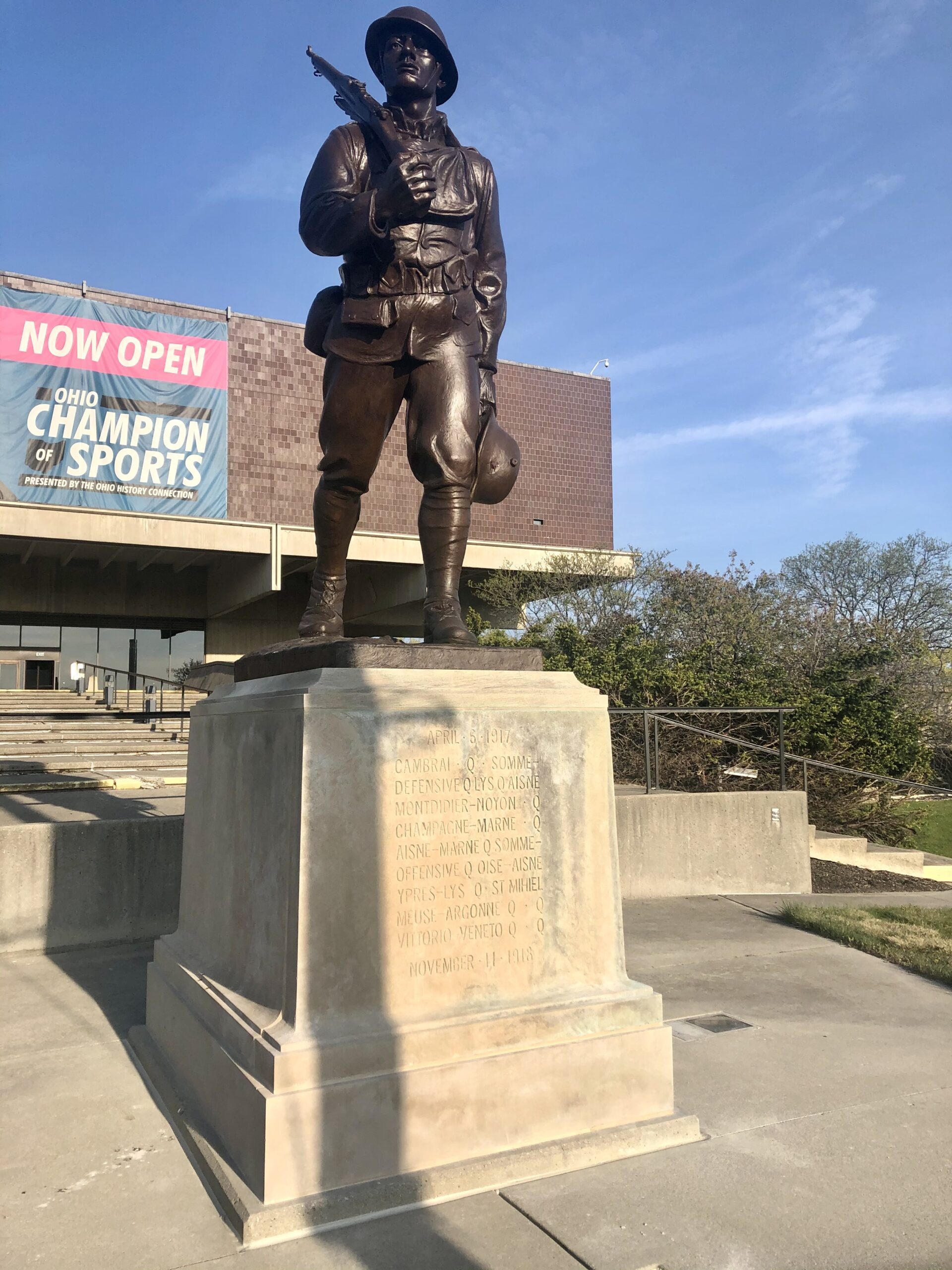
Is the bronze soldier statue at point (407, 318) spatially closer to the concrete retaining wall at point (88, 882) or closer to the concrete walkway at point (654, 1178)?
the concrete walkway at point (654, 1178)

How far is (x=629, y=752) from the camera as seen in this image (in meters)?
12.4

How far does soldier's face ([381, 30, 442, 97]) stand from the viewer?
4152mm

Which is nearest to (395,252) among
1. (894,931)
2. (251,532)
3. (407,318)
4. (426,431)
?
(407,318)

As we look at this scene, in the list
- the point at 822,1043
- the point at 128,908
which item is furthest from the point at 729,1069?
the point at 128,908

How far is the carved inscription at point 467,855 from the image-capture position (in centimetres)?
334

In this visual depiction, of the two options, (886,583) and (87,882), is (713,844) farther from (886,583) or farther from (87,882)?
(886,583)

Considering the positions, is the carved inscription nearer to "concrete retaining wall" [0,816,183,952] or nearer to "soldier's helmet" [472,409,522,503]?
"soldier's helmet" [472,409,522,503]

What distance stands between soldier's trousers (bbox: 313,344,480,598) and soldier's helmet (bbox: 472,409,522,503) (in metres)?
0.12

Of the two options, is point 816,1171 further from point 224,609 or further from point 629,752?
point 224,609

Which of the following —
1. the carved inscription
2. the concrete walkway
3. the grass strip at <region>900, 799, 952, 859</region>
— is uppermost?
the carved inscription

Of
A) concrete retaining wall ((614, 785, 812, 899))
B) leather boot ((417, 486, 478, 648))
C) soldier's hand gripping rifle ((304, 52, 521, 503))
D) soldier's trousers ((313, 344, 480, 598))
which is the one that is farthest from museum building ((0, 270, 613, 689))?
Result: leather boot ((417, 486, 478, 648))

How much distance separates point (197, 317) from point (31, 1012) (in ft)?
69.9

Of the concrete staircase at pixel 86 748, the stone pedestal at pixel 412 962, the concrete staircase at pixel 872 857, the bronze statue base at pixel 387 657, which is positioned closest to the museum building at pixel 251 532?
the concrete staircase at pixel 86 748

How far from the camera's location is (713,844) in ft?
30.0
